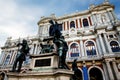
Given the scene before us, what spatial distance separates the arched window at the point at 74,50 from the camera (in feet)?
57.6

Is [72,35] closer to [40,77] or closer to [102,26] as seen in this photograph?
[102,26]

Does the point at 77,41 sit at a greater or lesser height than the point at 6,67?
greater

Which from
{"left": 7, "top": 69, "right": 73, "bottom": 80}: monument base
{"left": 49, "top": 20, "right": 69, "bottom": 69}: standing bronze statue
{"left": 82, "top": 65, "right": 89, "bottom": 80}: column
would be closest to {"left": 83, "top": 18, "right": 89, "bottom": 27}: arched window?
{"left": 82, "top": 65, "right": 89, "bottom": 80}: column

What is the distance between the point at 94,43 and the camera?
1770cm

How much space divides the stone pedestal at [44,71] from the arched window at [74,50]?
1195 centimetres

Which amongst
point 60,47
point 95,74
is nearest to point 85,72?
point 95,74

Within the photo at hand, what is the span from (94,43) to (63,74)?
14.1 metres

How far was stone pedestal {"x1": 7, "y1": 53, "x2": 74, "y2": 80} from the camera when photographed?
4.81m

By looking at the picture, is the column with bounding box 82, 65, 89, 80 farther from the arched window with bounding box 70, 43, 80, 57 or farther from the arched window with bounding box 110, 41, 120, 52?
the arched window with bounding box 110, 41, 120, 52

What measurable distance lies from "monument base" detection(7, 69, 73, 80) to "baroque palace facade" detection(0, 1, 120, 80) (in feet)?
35.0

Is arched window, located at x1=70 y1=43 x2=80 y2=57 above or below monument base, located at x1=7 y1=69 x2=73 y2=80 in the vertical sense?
above

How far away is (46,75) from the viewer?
5094 millimetres

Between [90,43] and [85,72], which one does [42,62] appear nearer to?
[85,72]

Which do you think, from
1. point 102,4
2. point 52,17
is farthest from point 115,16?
point 52,17
